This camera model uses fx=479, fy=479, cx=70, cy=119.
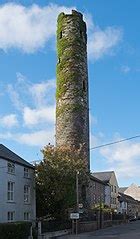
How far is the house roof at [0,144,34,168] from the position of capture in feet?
146

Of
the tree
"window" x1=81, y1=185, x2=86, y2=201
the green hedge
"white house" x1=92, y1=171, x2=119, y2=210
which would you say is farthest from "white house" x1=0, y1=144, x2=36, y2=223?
"white house" x1=92, y1=171, x2=119, y2=210

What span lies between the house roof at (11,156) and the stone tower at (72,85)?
12.0 m

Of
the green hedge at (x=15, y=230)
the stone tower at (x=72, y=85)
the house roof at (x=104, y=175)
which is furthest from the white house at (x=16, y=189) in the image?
the house roof at (x=104, y=175)

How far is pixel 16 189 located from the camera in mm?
45906

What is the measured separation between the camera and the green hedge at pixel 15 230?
35.0 metres

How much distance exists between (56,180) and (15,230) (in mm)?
12589

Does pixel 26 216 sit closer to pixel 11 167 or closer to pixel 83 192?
pixel 11 167

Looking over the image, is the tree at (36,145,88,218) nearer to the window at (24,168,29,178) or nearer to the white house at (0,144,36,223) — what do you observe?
the window at (24,168,29,178)

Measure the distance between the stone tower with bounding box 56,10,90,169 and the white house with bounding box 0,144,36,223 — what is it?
1234 cm

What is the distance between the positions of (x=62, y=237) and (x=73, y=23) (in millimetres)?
33467

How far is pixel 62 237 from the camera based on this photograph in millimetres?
43250

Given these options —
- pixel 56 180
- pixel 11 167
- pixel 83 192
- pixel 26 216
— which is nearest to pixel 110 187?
pixel 83 192

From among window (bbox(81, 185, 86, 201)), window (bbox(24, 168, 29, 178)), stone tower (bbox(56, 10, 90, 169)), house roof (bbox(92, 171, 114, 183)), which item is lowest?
window (bbox(81, 185, 86, 201))

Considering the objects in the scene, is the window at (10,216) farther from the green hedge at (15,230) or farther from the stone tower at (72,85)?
the stone tower at (72,85)
